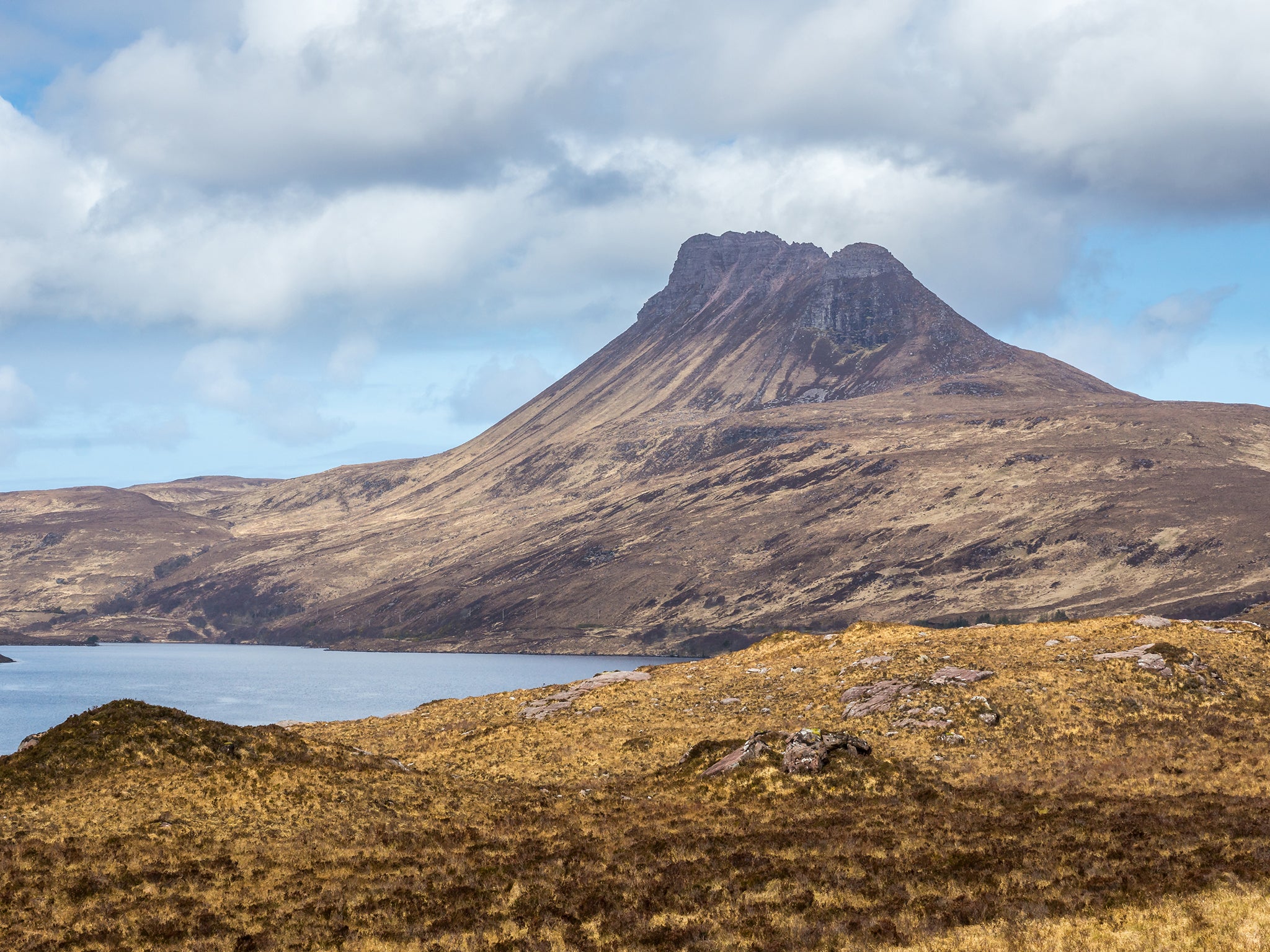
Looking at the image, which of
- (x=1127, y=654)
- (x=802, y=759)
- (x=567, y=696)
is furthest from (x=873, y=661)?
(x=802, y=759)

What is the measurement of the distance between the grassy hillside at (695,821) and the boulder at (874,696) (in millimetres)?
917

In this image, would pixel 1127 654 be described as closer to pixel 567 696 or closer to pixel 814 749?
pixel 814 749

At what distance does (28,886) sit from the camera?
105 feet

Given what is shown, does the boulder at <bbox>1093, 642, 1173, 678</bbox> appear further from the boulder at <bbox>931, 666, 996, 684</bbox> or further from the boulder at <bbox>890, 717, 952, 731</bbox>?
the boulder at <bbox>890, 717, 952, 731</bbox>

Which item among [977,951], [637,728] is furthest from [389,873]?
[637,728]

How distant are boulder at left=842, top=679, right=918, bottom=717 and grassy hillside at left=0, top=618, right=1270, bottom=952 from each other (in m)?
0.92

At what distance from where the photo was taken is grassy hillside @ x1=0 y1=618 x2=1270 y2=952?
93.4 feet

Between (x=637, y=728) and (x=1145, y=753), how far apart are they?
1037 inches

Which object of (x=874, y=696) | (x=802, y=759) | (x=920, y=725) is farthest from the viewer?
(x=874, y=696)

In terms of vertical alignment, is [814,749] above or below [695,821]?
above

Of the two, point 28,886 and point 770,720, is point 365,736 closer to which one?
point 770,720

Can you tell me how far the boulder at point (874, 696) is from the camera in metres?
60.1

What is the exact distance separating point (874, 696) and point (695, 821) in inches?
933

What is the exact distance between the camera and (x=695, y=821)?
137ft
